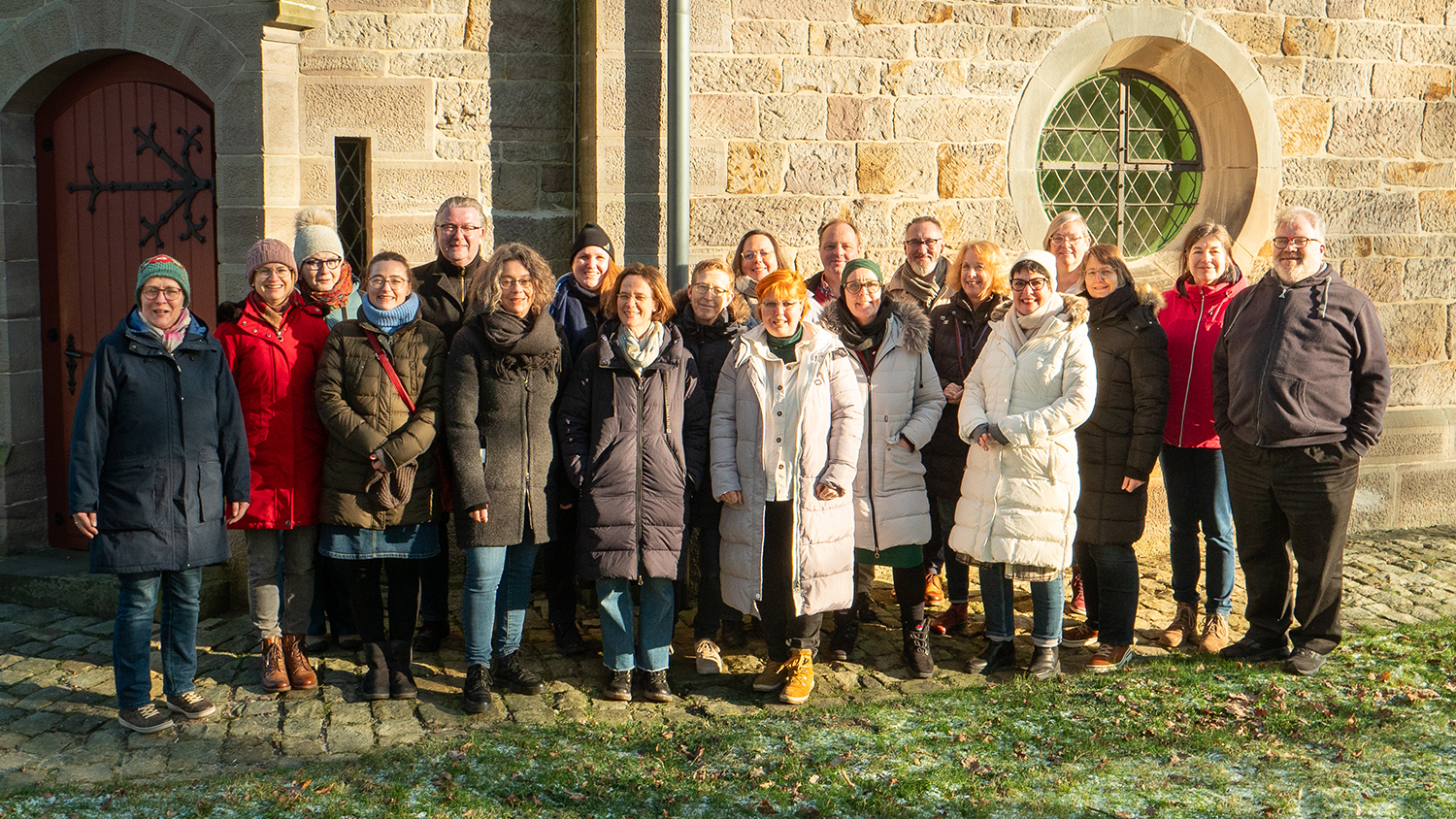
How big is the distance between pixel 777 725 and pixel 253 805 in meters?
1.85

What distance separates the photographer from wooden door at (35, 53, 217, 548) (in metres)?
6.35

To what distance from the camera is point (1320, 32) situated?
7.61 m

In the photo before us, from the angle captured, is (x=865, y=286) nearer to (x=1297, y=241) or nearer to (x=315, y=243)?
(x=1297, y=241)

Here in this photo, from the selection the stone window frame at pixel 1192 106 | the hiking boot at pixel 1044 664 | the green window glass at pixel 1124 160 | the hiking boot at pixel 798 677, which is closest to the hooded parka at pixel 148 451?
the hiking boot at pixel 798 677

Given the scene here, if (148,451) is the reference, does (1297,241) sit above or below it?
above

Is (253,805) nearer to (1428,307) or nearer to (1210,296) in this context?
(1210,296)

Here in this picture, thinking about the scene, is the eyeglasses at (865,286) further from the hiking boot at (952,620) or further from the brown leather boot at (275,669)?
the brown leather boot at (275,669)

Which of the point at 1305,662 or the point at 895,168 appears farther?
the point at 895,168

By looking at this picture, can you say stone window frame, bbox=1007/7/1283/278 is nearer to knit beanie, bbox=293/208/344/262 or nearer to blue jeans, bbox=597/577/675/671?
blue jeans, bbox=597/577/675/671

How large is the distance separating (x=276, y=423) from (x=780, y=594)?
212 centimetres

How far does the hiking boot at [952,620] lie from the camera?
573cm

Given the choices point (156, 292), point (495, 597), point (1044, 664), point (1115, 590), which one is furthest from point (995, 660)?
point (156, 292)

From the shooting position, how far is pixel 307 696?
193 inches

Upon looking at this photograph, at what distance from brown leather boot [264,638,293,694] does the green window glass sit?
4991mm
